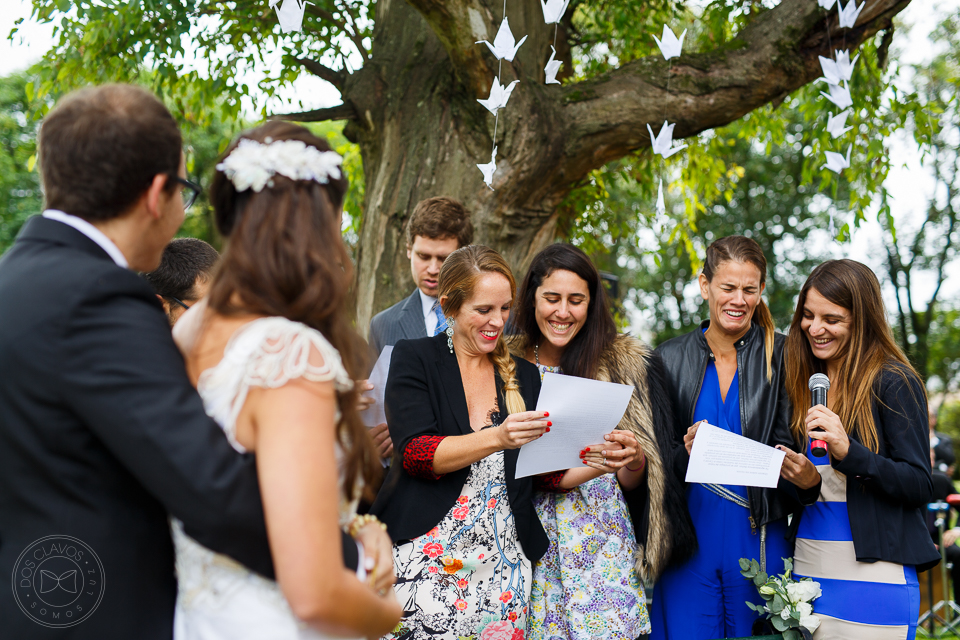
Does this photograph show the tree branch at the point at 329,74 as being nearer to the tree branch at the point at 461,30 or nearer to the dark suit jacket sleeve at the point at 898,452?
the tree branch at the point at 461,30

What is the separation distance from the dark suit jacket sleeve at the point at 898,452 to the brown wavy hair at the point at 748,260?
471 mm

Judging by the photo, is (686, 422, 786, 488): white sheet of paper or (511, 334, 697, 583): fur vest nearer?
(686, 422, 786, 488): white sheet of paper

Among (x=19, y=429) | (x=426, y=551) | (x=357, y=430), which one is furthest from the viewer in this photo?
(x=426, y=551)

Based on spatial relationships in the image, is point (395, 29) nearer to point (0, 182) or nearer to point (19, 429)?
point (19, 429)

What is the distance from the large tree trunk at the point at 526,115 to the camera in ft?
13.1

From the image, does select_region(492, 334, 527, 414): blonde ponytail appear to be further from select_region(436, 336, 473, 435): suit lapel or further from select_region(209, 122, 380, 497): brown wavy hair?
select_region(209, 122, 380, 497): brown wavy hair

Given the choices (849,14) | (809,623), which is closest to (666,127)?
(849,14)

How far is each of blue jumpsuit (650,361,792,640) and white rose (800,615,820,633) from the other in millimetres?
305

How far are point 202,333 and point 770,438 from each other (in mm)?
2361

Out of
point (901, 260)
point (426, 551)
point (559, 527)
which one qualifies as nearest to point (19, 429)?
point (426, 551)

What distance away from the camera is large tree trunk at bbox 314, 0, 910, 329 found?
3.99 metres

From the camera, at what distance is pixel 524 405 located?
2.69 metres

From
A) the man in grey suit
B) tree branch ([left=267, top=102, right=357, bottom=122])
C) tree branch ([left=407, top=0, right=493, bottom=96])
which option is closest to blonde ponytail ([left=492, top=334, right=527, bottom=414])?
the man in grey suit

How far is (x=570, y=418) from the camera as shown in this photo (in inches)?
97.2
